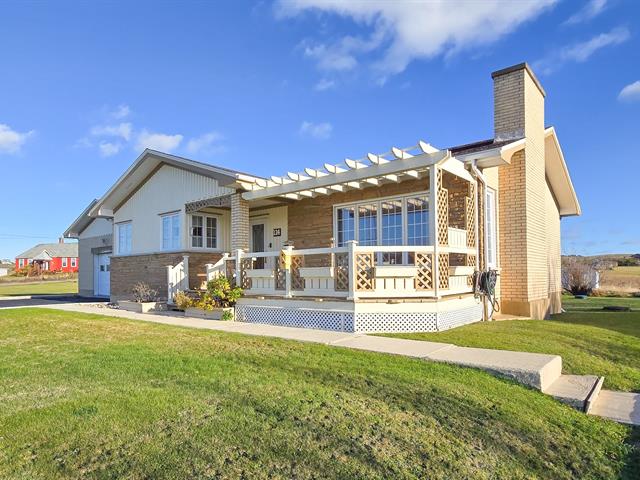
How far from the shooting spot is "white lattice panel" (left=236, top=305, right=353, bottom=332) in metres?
9.59

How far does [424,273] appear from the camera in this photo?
9688 mm

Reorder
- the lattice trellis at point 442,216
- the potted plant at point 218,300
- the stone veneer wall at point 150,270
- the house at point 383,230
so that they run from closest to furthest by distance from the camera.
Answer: the house at point 383,230 → the lattice trellis at point 442,216 → the potted plant at point 218,300 → the stone veneer wall at point 150,270

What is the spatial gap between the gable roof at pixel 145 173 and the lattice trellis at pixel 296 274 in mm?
3426

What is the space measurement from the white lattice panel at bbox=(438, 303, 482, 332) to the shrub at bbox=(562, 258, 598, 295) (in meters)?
20.5

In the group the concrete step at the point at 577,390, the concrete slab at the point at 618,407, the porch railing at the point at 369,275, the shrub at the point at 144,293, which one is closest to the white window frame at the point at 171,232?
the shrub at the point at 144,293

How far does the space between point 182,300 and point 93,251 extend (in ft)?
47.6

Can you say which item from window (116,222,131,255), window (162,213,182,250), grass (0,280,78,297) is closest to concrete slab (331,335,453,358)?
window (162,213,182,250)

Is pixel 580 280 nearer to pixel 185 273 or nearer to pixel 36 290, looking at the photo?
pixel 185 273

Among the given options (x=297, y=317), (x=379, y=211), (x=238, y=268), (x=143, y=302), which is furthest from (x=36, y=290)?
(x=379, y=211)

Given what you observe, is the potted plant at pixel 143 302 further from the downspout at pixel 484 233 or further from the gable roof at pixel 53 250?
the gable roof at pixel 53 250

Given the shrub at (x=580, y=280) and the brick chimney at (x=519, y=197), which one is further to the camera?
the shrub at (x=580, y=280)

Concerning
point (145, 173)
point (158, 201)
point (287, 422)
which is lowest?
point (287, 422)

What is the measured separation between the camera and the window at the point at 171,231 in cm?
1617

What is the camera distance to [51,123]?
20.9 m
